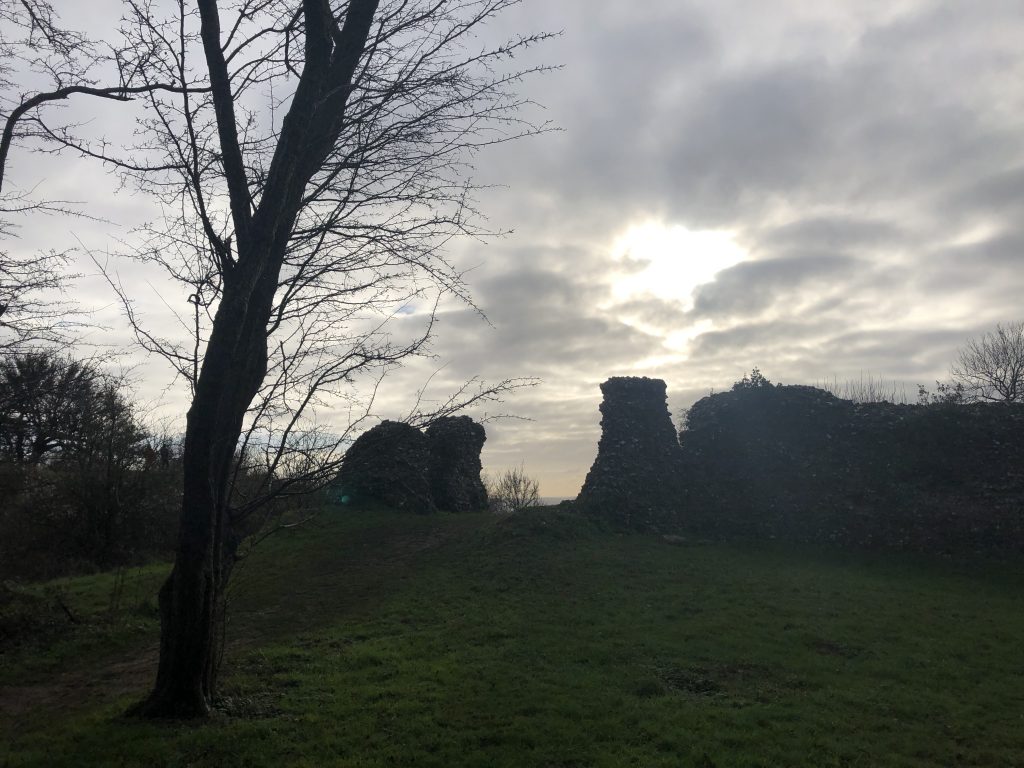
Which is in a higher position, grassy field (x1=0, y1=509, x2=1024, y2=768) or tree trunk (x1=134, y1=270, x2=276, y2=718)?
tree trunk (x1=134, y1=270, x2=276, y2=718)

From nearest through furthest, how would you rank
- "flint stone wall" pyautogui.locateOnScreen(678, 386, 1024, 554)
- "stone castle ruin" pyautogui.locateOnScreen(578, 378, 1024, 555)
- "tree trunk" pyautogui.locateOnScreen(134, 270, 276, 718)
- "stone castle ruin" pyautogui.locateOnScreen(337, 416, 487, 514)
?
"tree trunk" pyautogui.locateOnScreen(134, 270, 276, 718) < "flint stone wall" pyautogui.locateOnScreen(678, 386, 1024, 554) < "stone castle ruin" pyautogui.locateOnScreen(578, 378, 1024, 555) < "stone castle ruin" pyautogui.locateOnScreen(337, 416, 487, 514)

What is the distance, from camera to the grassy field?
6160 mm

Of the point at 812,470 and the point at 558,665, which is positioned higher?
the point at 812,470

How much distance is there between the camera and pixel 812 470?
19.2 metres

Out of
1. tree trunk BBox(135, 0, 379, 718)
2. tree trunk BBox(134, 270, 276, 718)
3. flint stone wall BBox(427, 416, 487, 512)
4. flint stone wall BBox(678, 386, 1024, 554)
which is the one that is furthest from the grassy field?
flint stone wall BBox(427, 416, 487, 512)

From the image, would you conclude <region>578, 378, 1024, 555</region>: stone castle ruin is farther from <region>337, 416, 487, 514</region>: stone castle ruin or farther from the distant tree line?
the distant tree line

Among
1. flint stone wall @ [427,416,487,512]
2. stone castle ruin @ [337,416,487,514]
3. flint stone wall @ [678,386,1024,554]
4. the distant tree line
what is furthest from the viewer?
flint stone wall @ [427,416,487,512]

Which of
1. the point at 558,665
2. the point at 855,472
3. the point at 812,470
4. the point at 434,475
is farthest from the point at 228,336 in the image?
the point at 855,472

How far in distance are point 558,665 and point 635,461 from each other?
11.7 m

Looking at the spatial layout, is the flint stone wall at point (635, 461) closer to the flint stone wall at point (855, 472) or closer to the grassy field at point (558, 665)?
the flint stone wall at point (855, 472)

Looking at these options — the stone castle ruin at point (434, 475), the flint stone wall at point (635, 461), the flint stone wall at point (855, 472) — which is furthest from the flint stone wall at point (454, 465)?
the flint stone wall at point (855, 472)

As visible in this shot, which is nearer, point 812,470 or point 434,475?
point 812,470

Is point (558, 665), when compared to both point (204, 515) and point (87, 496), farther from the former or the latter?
point (87, 496)

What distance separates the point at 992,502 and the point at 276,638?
1647cm
